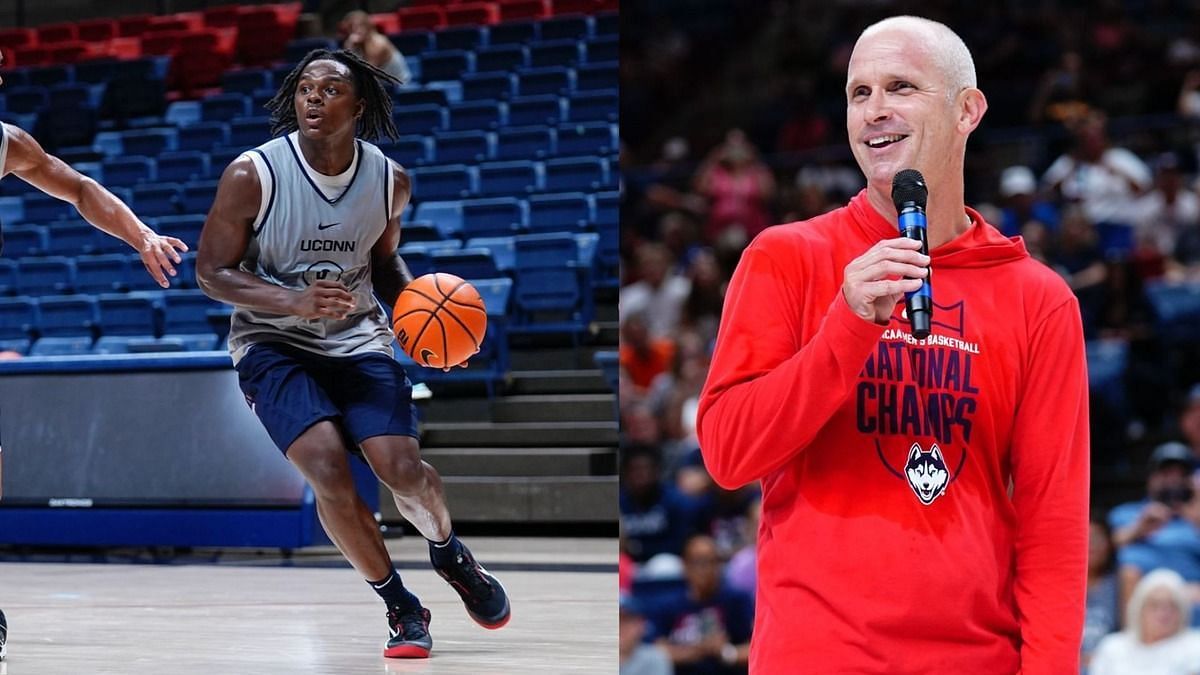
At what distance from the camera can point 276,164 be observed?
336 centimetres

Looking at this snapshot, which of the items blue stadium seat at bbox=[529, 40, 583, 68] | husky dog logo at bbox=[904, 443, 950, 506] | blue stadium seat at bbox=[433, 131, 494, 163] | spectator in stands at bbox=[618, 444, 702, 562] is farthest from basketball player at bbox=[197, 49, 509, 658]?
blue stadium seat at bbox=[529, 40, 583, 68]

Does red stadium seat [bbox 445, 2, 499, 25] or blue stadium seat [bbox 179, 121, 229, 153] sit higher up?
red stadium seat [bbox 445, 2, 499, 25]

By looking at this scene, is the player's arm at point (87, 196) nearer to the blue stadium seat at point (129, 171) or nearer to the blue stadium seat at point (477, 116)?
the blue stadium seat at point (477, 116)

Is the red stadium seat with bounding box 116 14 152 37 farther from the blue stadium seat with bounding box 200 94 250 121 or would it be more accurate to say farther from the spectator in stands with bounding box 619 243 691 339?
the spectator in stands with bounding box 619 243 691 339

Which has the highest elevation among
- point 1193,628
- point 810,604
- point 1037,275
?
point 1037,275

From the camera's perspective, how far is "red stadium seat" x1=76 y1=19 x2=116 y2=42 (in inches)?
504

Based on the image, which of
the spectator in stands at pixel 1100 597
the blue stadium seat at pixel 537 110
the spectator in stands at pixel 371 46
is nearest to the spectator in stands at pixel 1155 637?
the spectator in stands at pixel 1100 597

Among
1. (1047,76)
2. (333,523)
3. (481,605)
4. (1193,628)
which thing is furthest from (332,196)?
(1047,76)

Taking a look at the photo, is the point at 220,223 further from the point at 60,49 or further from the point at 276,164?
the point at 60,49

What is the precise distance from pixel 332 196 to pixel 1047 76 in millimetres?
7915

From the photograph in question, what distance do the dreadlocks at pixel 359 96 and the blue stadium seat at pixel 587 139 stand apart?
19.2 feet

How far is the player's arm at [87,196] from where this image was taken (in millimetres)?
3258

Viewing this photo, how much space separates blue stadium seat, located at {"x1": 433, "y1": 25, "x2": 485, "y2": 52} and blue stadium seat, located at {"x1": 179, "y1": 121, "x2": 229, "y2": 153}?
1.73 m

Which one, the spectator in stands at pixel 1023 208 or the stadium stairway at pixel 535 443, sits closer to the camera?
the stadium stairway at pixel 535 443
